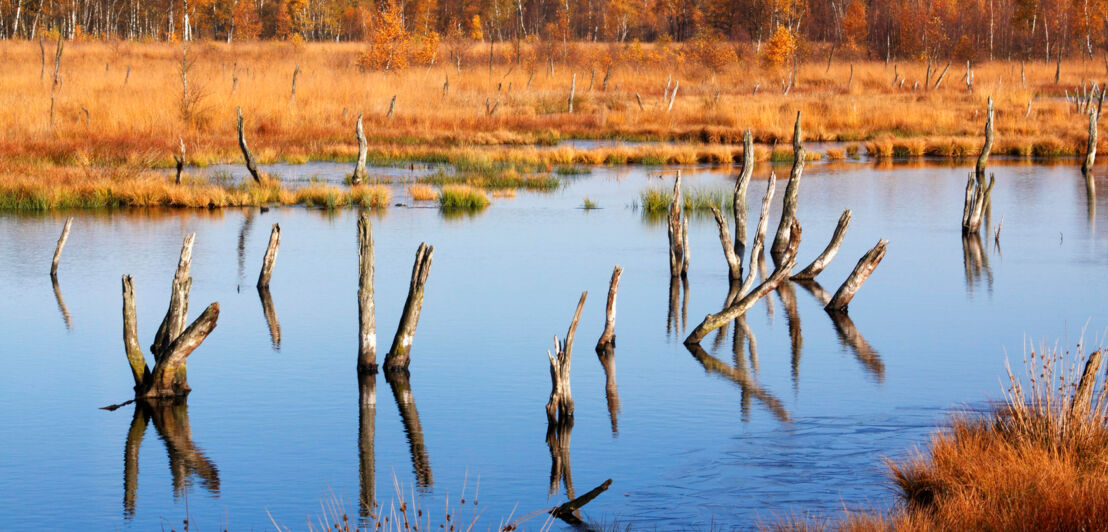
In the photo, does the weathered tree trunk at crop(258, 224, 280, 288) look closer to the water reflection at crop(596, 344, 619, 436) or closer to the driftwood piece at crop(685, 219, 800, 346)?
the water reflection at crop(596, 344, 619, 436)

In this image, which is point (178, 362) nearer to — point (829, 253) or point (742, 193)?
point (829, 253)

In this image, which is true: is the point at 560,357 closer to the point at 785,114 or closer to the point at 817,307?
the point at 817,307

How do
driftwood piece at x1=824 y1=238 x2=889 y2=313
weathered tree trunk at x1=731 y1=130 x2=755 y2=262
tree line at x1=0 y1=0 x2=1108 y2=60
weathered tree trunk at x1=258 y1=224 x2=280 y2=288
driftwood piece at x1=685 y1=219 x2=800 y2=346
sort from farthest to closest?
1. tree line at x1=0 y1=0 x2=1108 y2=60
2. weathered tree trunk at x1=731 y1=130 x2=755 y2=262
3. weathered tree trunk at x1=258 y1=224 x2=280 y2=288
4. driftwood piece at x1=824 y1=238 x2=889 y2=313
5. driftwood piece at x1=685 y1=219 x2=800 y2=346

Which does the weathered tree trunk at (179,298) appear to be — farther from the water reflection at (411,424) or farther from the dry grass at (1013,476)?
the dry grass at (1013,476)

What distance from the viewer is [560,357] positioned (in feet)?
34.1

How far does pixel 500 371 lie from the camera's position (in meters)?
13.1

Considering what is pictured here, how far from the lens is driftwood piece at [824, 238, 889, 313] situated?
1504 cm

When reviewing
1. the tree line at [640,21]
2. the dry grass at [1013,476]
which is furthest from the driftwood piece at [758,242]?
the tree line at [640,21]

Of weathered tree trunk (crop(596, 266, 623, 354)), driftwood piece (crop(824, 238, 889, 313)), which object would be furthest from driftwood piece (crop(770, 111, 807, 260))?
weathered tree trunk (crop(596, 266, 623, 354))

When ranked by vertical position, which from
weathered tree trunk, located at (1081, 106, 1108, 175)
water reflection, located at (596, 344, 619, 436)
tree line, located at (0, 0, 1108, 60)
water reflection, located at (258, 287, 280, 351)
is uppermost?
tree line, located at (0, 0, 1108, 60)

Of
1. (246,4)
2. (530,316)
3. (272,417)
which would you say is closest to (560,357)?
(272,417)

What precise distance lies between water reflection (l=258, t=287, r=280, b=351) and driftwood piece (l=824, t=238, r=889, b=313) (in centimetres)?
686

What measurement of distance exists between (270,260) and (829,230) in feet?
34.4

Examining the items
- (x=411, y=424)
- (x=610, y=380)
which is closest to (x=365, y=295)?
(x=411, y=424)
